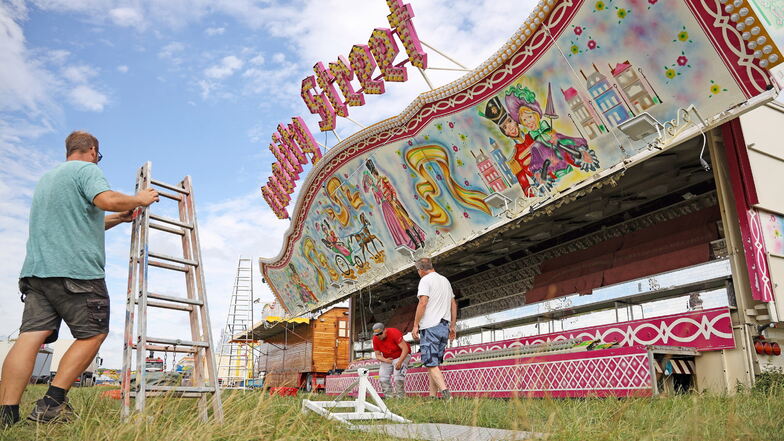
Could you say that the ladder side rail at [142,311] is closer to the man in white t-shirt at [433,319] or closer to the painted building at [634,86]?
the man in white t-shirt at [433,319]

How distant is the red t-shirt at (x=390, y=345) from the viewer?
901cm

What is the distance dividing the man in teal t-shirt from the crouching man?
5.77 metres

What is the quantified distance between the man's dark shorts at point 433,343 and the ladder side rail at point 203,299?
10.6 ft

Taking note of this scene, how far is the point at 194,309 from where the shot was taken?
4.00m

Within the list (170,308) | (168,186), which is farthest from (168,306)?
(168,186)

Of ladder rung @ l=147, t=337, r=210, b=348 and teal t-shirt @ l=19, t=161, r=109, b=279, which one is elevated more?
teal t-shirt @ l=19, t=161, r=109, b=279

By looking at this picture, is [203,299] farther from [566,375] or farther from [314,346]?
[314,346]

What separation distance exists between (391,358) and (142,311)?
5986mm

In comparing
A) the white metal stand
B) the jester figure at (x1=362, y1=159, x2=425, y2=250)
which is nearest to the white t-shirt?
the white metal stand

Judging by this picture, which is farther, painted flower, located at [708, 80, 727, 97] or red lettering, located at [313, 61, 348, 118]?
red lettering, located at [313, 61, 348, 118]

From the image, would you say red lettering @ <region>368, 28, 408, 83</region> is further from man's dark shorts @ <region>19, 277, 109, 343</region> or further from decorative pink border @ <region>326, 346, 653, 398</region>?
man's dark shorts @ <region>19, 277, 109, 343</region>

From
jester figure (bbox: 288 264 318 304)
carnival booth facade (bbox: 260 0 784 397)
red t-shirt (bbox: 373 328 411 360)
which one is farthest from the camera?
jester figure (bbox: 288 264 318 304)

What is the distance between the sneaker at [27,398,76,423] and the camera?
312cm

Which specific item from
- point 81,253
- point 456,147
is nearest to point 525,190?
point 456,147
